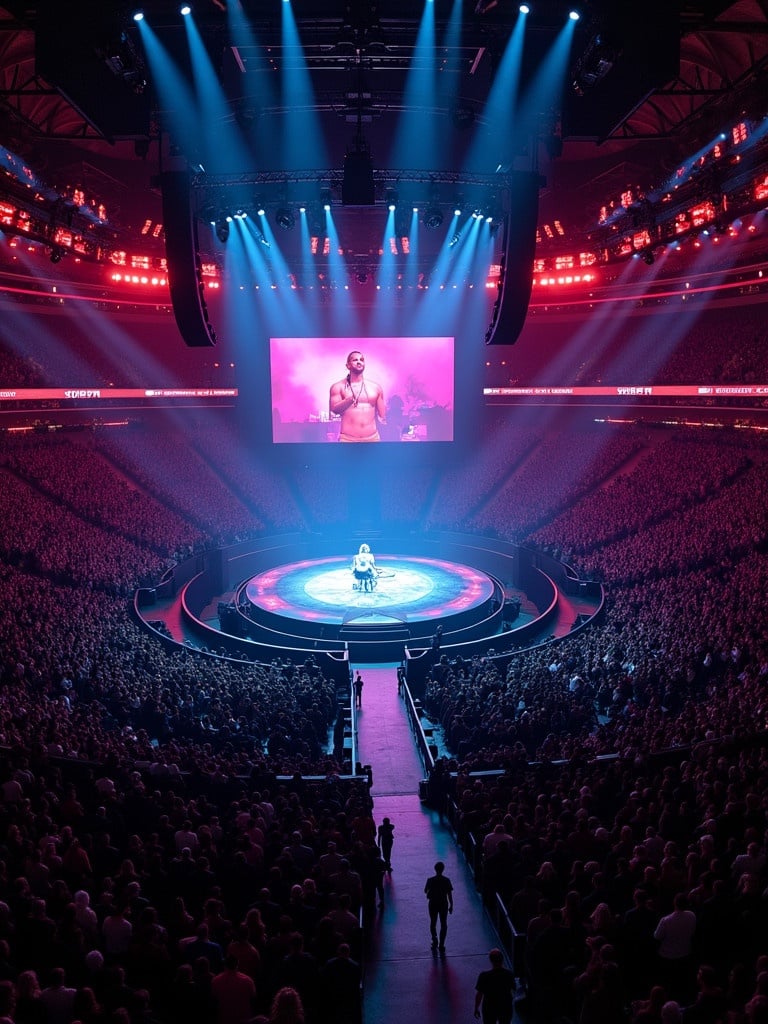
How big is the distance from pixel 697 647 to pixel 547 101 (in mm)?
12534

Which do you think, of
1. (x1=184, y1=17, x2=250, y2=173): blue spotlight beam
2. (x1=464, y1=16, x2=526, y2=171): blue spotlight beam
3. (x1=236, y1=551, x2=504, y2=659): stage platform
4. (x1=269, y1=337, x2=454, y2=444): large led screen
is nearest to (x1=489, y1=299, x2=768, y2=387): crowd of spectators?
(x1=269, y1=337, x2=454, y2=444): large led screen

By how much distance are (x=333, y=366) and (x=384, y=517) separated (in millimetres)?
8940

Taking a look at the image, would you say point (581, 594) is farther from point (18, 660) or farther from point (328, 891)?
point (328, 891)

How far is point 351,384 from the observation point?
4038cm

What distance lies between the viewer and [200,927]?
21.2 feet

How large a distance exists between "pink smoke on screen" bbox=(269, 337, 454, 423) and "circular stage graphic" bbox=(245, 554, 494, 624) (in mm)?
8799

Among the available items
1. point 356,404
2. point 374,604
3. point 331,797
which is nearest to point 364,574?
point 374,604

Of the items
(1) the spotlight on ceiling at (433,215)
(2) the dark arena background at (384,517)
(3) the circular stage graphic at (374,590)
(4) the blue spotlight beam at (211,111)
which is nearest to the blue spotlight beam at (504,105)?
(2) the dark arena background at (384,517)

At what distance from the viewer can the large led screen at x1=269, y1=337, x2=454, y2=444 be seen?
40344 mm

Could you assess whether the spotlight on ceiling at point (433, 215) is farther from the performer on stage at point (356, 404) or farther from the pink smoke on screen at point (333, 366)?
the pink smoke on screen at point (333, 366)

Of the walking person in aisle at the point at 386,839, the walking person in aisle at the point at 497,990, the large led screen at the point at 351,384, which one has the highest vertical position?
the large led screen at the point at 351,384

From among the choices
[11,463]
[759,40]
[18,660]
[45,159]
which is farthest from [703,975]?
[45,159]

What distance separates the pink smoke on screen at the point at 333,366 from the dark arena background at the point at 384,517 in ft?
0.65

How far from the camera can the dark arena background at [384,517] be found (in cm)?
755
